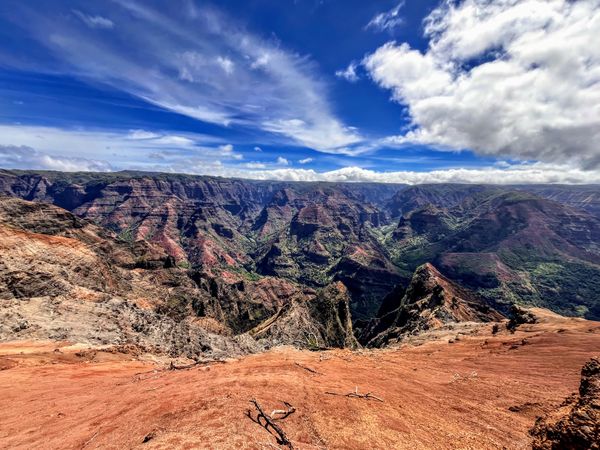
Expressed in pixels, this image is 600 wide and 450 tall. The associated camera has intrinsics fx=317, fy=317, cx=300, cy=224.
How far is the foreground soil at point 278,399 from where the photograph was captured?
15656 mm

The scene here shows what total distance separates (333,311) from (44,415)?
9672 centimetres

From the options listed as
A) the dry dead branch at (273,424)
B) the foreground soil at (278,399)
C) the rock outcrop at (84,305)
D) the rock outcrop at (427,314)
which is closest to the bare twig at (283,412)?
the dry dead branch at (273,424)

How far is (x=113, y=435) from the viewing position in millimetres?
16125

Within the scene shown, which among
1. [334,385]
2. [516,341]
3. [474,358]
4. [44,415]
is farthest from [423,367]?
[44,415]

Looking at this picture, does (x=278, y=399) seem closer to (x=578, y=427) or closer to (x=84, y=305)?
(x=578, y=427)

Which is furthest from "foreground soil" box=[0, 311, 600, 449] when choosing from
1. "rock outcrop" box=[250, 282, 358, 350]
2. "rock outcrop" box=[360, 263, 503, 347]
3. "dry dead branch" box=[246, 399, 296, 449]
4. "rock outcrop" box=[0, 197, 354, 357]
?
"rock outcrop" box=[360, 263, 503, 347]

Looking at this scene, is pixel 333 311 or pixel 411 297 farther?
pixel 411 297

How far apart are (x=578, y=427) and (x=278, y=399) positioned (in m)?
14.6

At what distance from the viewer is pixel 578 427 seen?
40.3ft

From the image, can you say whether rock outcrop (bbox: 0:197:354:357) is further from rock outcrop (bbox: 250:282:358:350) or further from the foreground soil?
the foreground soil

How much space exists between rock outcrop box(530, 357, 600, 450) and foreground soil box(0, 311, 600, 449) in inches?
65.1

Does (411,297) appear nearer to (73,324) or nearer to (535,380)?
(535,380)

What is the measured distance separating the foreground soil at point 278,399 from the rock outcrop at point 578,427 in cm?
165

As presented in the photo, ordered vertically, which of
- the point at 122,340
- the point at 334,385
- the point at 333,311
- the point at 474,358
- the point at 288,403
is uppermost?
the point at 288,403
